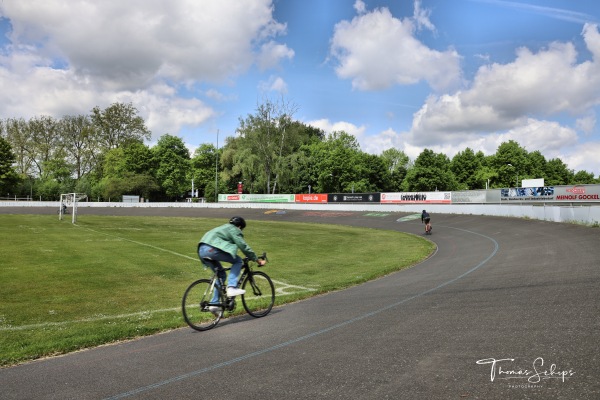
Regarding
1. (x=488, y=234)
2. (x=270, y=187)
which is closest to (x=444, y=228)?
(x=488, y=234)

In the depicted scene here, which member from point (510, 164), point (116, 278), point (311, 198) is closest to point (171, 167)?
point (311, 198)

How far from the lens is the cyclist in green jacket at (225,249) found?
294 inches

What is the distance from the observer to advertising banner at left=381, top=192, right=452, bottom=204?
48781mm

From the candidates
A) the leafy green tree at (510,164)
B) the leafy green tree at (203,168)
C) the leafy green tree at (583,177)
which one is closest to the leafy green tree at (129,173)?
the leafy green tree at (203,168)

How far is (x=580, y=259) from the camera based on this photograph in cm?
1323

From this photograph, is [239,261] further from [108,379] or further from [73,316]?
[73,316]

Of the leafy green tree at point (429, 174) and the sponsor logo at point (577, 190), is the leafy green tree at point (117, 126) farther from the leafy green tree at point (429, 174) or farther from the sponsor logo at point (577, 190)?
the sponsor logo at point (577, 190)

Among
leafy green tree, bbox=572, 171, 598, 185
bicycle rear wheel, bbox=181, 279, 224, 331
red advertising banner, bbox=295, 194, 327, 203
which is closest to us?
bicycle rear wheel, bbox=181, 279, 224, 331

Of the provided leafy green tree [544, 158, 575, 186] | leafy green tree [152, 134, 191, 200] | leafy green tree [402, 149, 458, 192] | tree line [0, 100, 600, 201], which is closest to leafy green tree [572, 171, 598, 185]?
leafy green tree [544, 158, 575, 186]

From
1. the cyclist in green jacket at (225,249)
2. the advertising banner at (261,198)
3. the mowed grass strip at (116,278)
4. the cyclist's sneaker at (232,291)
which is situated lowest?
the mowed grass strip at (116,278)

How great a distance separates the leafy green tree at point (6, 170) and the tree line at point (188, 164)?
0.56ft

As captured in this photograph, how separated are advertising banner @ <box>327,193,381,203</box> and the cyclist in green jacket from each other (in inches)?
1934

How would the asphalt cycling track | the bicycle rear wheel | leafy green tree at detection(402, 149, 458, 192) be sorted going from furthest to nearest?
1. leafy green tree at detection(402, 149, 458, 192)
2. the bicycle rear wheel
3. the asphalt cycling track

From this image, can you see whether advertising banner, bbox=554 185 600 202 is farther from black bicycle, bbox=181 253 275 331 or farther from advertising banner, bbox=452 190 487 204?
black bicycle, bbox=181 253 275 331
